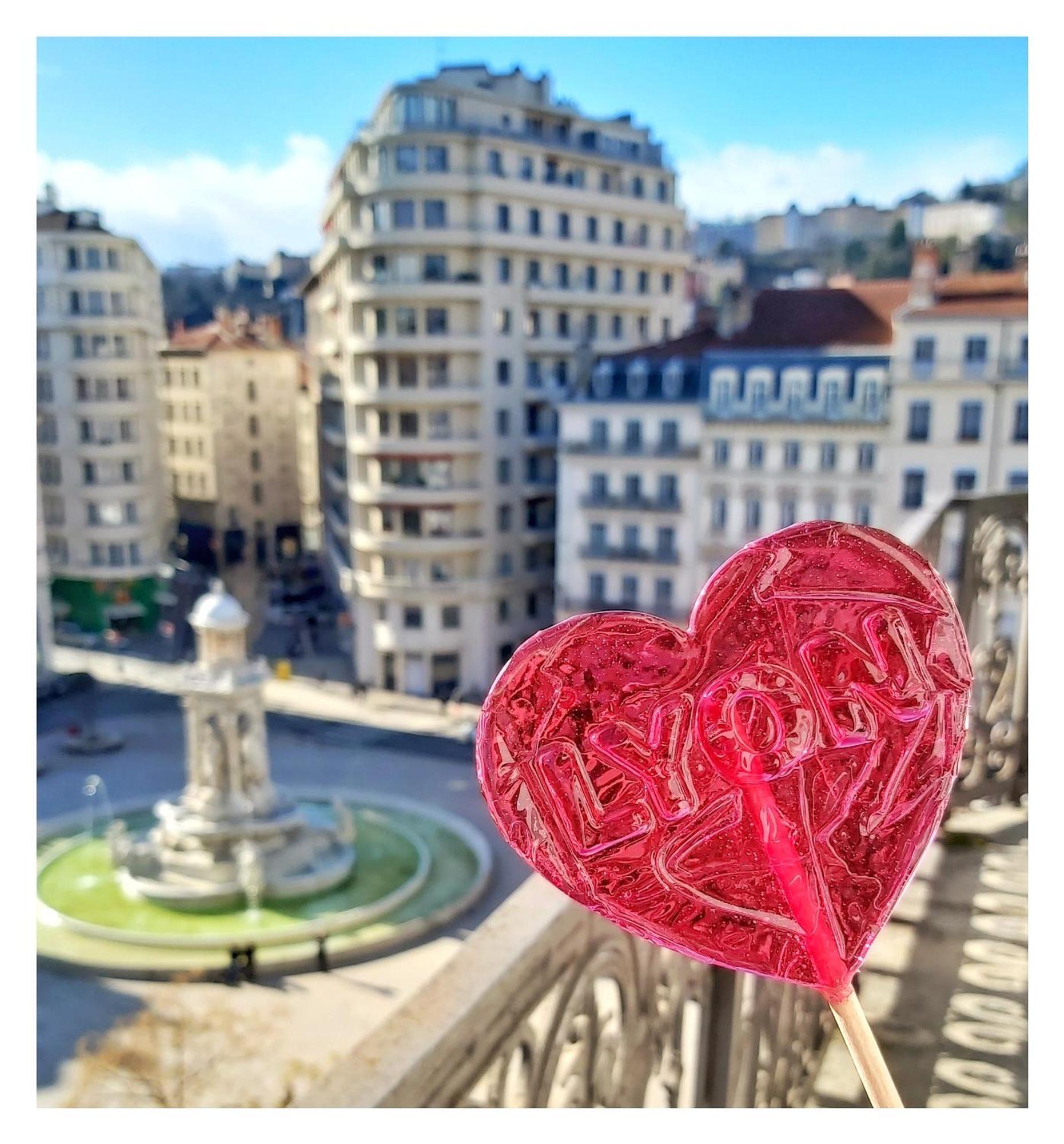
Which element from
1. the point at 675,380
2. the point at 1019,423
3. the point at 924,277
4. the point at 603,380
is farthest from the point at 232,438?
the point at 1019,423

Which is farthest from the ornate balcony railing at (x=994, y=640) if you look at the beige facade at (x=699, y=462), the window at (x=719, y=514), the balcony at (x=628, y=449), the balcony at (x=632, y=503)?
the balcony at (x=632, y=503)

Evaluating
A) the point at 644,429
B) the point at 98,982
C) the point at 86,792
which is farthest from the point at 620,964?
the point at 644,429

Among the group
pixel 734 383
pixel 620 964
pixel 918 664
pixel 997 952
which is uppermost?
pixel 734 383

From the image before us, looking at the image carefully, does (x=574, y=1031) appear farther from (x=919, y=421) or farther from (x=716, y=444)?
(x=716, y=444)

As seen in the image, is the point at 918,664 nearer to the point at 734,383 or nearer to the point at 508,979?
the point at 508,979

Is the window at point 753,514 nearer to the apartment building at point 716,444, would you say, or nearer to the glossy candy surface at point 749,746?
the apartment building at point 716,444
